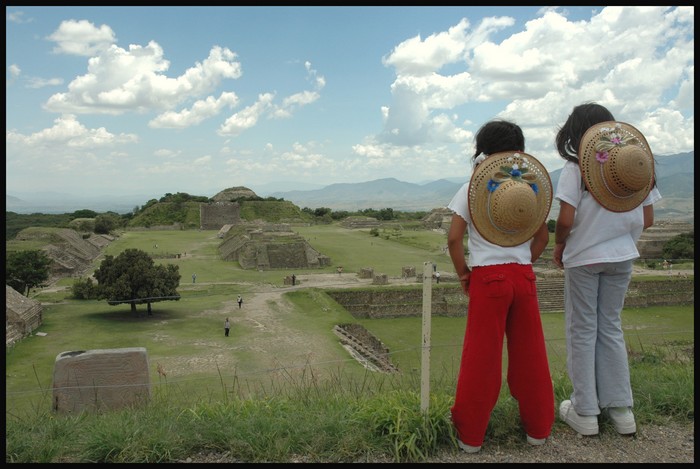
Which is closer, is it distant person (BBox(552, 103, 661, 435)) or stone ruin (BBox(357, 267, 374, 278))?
distant person (BBox(552, 103, 661, 435))

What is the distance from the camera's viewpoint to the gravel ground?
320 cm

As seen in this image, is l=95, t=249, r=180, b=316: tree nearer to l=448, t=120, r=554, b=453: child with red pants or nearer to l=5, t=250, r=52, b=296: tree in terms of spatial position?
l=5, t=250, r=52, b=296: tree

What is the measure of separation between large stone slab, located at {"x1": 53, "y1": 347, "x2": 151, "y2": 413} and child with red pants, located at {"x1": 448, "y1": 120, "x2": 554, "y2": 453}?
4.91 metres

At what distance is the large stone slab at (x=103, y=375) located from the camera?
22.6ft

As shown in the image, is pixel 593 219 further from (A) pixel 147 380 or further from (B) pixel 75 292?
(B) pixel 75 292

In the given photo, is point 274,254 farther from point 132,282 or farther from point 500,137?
point 500,137

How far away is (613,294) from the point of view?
3.59 meters

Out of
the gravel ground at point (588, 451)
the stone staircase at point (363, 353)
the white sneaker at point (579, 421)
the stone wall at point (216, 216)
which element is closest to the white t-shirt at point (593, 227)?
the white sneaker at point (579, 421)

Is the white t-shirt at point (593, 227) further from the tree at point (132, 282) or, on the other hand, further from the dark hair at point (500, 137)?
the tree at point (132, 282)

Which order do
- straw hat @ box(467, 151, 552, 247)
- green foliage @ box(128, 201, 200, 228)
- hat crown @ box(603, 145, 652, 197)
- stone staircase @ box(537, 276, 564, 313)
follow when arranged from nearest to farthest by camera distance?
straw hat @ box(467, 151, 552, 247) < hat crown @ box(603, 145, 652, 197) < stone staircase @ box(537, 276, 564, 313) < green foliage @ box(128, 201, 200, 228)

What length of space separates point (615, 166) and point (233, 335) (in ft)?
44.4

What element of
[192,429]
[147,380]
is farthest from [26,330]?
[192,429]

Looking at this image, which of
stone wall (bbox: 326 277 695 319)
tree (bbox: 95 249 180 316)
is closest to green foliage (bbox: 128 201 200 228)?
stone wall (bbox: 326 277 695 319)
